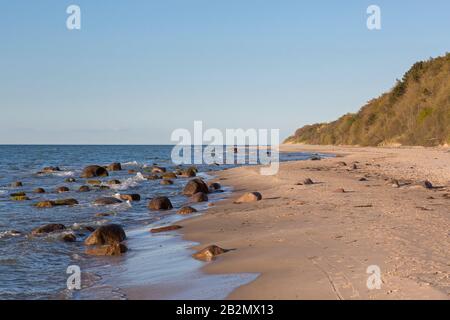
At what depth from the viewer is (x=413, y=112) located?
60.3 meters

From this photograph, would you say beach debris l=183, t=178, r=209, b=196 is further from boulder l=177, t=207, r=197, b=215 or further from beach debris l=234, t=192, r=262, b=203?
boulder l=177, t=207, r=197, b=215

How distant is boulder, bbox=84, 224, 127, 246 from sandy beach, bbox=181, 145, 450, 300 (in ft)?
5.73

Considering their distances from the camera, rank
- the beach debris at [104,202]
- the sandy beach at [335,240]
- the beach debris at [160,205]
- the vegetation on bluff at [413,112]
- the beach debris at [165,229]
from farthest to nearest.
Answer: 1. the vegetation on bluff at [413,112]
2. the beach debris at [104,202]
3. the beach debris at [160,205]
4. the beach debris at [165,229]
5. the sandy beach at [335,240]

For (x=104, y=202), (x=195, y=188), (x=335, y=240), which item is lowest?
(x=104, y=202)

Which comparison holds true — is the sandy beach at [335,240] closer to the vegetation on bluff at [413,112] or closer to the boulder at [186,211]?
the boulder at [186,211]

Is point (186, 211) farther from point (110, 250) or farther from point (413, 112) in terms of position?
point (413, 112)

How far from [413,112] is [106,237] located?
5501 cm

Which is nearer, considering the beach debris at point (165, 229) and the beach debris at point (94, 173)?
the beach debris at point (165, 229)

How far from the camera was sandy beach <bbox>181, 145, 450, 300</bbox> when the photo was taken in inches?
273

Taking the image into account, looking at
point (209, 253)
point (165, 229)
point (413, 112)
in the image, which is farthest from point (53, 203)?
point (413, 112)

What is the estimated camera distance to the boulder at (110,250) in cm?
1110

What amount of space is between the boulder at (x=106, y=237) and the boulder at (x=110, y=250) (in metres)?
0.97

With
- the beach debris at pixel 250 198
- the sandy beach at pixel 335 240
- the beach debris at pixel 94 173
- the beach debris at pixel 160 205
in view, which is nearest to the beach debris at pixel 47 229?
the sandy beach at pixel 335 240

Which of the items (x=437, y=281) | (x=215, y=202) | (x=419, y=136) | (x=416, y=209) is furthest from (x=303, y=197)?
(x=419, y=136)
